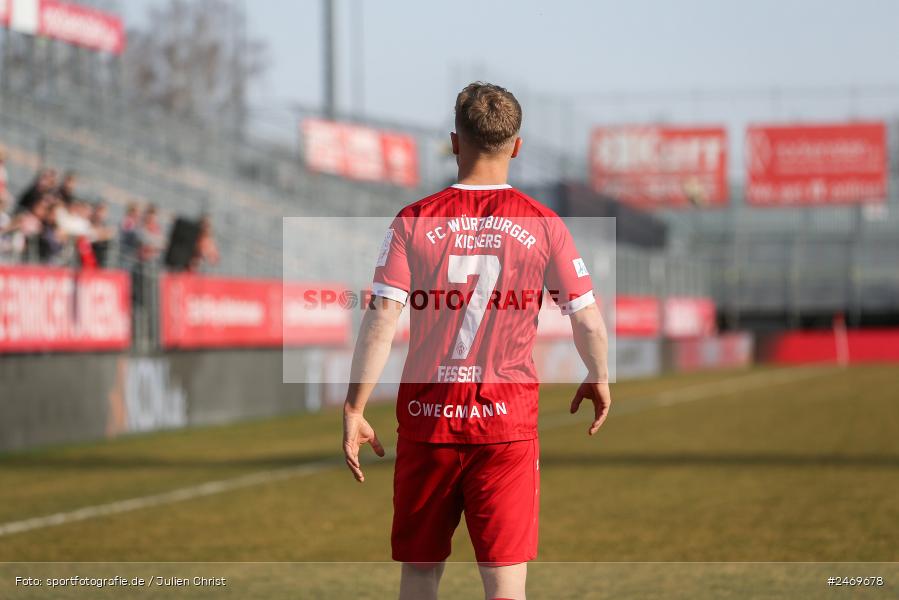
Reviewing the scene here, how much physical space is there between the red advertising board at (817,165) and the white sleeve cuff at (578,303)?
46.0m

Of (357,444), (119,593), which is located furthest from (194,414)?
(357,444)

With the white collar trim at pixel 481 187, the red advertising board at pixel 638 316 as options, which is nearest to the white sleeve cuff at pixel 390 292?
the white collar trim at pixel 481 187

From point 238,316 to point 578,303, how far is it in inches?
688

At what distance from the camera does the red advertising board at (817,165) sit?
4878cm

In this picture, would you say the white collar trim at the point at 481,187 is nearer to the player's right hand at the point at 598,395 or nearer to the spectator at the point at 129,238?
the player's right hand at the point at 598,395

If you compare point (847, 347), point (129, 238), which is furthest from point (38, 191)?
point (847, 347)

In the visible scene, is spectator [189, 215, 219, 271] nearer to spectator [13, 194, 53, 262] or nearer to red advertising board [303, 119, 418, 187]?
spectator [13, 194, 53, 262]

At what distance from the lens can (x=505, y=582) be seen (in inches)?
171

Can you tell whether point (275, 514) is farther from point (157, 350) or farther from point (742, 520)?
point (157, 350)

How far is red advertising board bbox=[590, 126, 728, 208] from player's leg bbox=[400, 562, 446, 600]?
153ft

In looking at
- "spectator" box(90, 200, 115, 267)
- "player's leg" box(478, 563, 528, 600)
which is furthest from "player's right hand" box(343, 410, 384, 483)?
"spectator" box(90, 200, 115, 267)

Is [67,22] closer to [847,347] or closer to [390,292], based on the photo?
[390,292]

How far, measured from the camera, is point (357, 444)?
449 centimetres

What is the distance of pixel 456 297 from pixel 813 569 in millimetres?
4275
